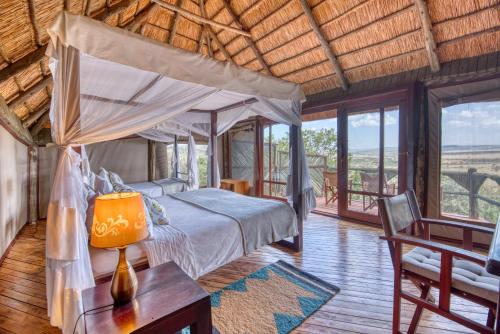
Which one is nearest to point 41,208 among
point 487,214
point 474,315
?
point 474,315

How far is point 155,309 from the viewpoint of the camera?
3.51ft

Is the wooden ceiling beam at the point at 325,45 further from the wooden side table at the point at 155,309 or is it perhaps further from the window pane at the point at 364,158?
the wooden side table at the point at 155,309

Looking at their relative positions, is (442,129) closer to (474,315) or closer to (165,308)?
(474,315)

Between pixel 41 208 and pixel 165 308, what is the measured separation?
17.4 feet

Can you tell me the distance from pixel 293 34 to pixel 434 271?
149 inches

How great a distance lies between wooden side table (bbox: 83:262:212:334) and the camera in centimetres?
99

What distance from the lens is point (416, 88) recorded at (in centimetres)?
340

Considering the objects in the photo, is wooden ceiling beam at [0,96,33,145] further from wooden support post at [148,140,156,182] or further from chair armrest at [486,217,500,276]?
chair armrest at [486,217,500,276]

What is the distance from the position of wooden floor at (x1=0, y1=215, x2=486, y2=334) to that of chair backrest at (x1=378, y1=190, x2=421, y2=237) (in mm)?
734

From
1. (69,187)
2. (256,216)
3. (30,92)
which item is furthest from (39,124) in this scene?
(256,216)

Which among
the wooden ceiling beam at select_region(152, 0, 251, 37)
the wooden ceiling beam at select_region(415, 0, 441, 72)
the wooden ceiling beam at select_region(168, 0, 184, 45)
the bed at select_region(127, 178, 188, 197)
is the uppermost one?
the wooden ceiling beam at select_region(168, 0, 184, 45)

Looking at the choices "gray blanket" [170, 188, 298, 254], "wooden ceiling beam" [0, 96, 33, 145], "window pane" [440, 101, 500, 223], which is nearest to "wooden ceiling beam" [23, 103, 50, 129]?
"wooden ceiling beam" [0, 96, 33, 145]

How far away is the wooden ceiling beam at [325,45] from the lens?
3.39 metres

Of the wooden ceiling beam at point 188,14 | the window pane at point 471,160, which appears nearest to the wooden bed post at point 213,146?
the wooden ceiling beam at point 188,14
